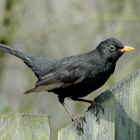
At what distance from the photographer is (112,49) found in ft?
12.7

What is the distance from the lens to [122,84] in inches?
88.0

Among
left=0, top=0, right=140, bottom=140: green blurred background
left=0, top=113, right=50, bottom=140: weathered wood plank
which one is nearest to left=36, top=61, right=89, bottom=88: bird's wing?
left=0, top=0, right=140, bottom=140: green blurred background

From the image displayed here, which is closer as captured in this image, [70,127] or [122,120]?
[70,127]

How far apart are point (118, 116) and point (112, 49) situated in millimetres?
1739

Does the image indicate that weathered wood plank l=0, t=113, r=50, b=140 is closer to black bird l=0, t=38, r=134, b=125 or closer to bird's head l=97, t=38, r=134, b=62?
black bird l=0, t=38, r=134, b=125

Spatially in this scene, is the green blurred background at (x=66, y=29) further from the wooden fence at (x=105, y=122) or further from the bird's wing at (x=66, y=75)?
the wooden fence at (x=105, y=122)

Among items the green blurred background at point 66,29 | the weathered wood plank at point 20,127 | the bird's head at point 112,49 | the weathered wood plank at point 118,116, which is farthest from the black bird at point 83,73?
the weathered wood plank at point 20,127

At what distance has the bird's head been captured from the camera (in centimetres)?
382

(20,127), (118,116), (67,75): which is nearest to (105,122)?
(118,116)

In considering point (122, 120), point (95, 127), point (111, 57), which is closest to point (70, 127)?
point (95, 127)

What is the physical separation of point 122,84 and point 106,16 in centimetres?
265

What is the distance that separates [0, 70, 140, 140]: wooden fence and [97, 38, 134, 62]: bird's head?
154cm

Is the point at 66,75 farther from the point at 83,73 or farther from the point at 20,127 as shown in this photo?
the point at 20,127

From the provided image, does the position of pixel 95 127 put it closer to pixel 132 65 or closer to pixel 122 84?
pixel 122 84
